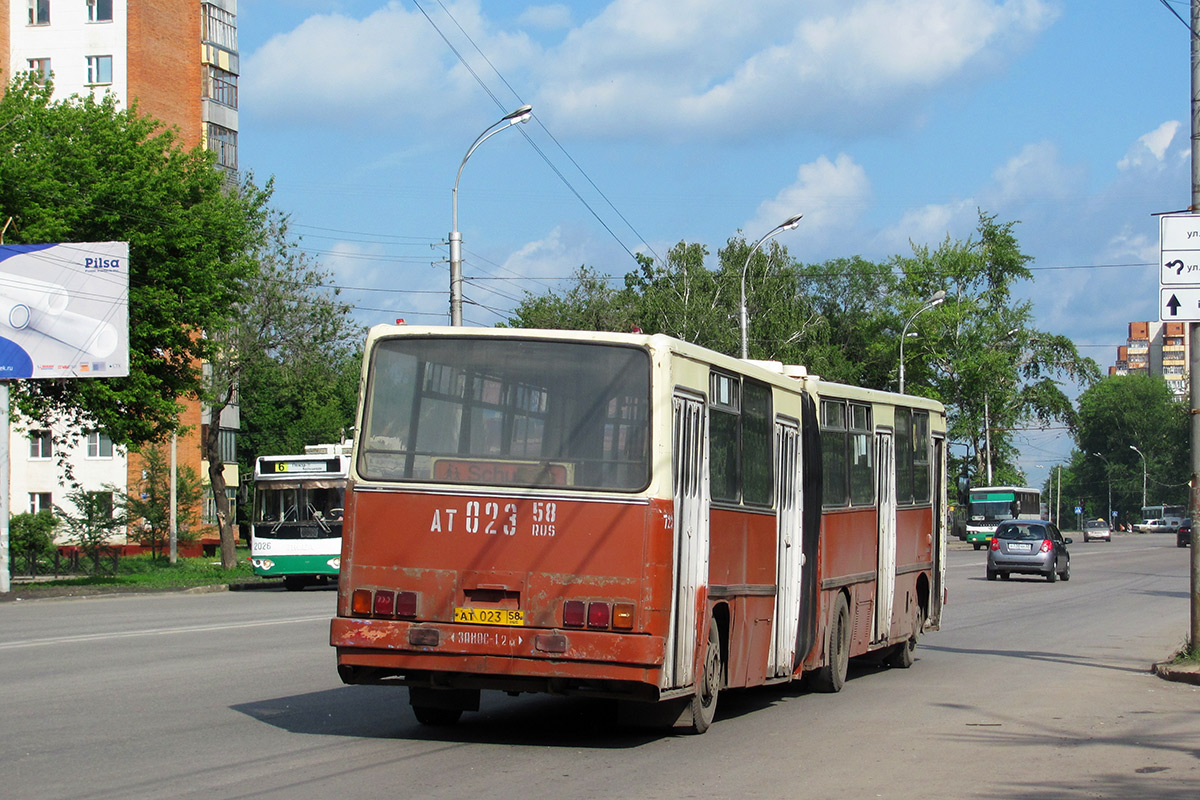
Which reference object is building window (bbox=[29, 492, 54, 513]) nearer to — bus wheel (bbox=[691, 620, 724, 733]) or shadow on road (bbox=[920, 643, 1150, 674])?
shadow on road (bbox=[920, 643, 1150, 674])

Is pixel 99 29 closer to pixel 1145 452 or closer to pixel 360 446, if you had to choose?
pixel 360 446

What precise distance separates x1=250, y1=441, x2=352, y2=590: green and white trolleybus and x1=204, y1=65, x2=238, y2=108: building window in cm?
3827

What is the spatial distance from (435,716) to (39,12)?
61.6 metres

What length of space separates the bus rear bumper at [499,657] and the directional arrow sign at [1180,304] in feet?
26.5

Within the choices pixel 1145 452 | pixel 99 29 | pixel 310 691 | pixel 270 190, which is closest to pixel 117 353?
pixel 270 190

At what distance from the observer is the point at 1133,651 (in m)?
18.2

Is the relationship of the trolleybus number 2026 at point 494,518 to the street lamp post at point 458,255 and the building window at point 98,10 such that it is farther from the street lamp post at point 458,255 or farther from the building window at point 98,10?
the building window at point 98,10

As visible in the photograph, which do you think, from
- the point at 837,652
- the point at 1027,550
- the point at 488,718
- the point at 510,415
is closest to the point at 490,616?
the point at 510,415

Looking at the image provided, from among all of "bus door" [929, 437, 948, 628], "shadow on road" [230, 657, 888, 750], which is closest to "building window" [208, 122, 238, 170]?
"bus door" [929, 437, 948, 628]

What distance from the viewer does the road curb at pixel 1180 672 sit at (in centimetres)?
1416

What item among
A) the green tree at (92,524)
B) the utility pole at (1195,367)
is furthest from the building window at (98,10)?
the utility pole at (1195,367)

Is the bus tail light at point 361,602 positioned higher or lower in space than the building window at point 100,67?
lower

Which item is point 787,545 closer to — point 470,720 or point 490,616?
point 470,720

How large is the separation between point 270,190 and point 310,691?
33460 millimetres
